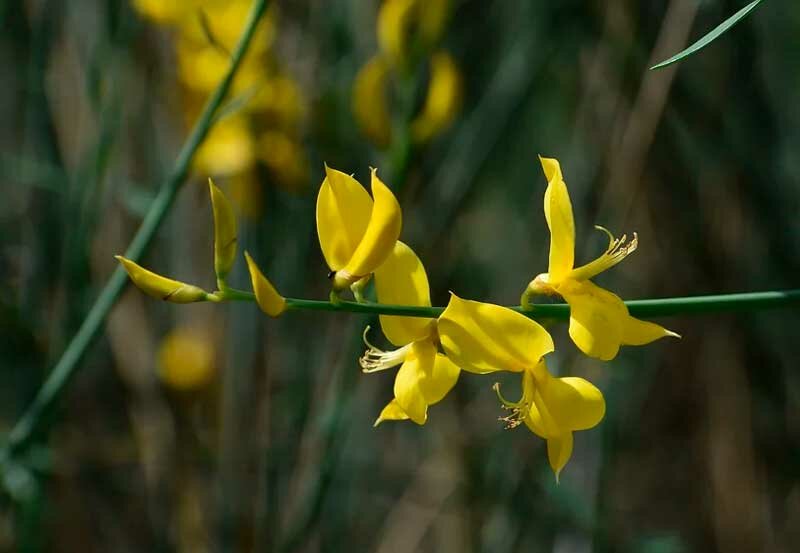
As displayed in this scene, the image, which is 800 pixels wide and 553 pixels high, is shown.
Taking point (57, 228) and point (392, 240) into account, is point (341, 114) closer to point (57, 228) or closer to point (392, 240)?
point (57, 228)

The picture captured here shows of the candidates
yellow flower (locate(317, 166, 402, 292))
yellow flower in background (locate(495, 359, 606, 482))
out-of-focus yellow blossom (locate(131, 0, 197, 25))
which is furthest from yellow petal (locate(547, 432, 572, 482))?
out-of-focus yellow blossom (locate(131, 0, 197, 25))

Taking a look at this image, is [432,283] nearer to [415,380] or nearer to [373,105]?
[373,105]

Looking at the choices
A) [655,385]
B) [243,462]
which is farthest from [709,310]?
[655,385]

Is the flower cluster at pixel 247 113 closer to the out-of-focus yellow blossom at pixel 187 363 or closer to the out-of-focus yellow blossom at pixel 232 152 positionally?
the out-of-focus yellow blossom at pixel 232 152

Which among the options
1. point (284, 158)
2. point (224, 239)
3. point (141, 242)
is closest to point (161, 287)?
point (224, 239)

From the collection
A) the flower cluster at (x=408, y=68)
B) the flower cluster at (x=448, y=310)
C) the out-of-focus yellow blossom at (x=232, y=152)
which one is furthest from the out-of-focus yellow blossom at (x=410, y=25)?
the flower cluster at (x=448, y=310)
